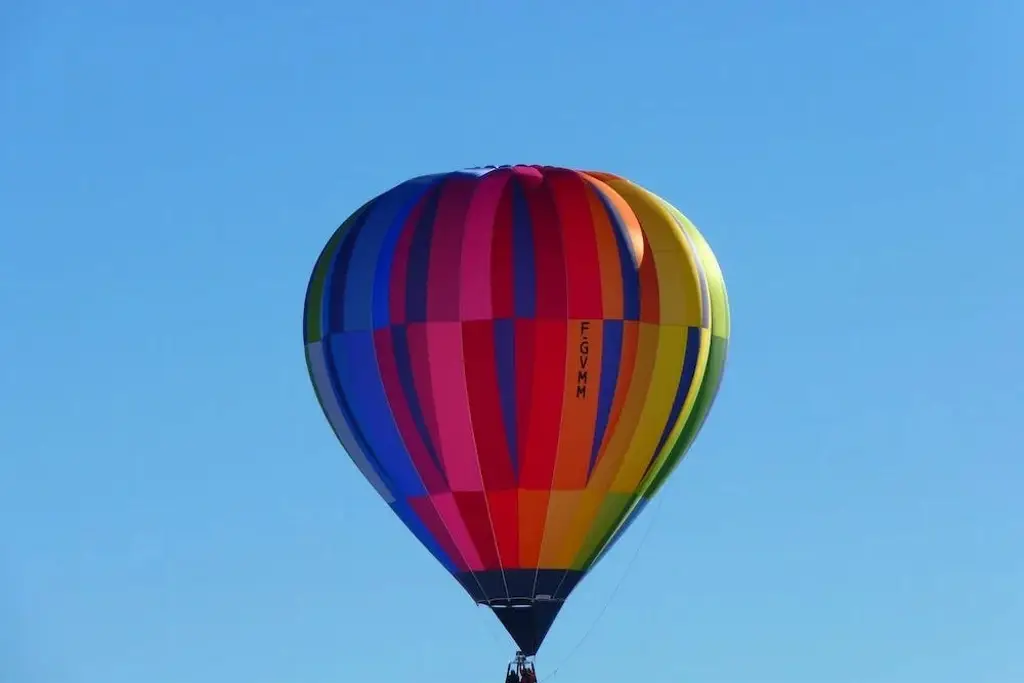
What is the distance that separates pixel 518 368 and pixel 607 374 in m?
1.66

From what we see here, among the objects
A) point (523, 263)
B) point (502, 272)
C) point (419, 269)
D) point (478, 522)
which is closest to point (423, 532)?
point (478, 522)

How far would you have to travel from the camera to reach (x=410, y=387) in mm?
97375

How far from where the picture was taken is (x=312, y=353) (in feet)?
326

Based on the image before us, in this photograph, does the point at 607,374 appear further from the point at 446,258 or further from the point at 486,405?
the point at 446,258

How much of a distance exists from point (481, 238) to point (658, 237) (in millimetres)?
3390

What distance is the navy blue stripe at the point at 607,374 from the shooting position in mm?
97188

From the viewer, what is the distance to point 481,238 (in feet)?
320

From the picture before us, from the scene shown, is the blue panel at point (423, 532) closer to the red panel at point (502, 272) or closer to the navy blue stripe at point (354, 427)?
the navy blue stripe at point (354, 427)

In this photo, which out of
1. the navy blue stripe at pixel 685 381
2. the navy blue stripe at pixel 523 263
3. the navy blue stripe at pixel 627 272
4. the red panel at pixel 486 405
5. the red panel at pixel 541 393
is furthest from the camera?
the navy blue stripe at pixel 685 381

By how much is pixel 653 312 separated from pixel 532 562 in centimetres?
511

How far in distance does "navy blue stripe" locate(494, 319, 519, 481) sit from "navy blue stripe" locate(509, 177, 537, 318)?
389mm

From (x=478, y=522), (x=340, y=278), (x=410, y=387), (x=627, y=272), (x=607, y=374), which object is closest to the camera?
(x=607, y=374)

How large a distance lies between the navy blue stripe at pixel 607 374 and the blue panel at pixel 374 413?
337cm

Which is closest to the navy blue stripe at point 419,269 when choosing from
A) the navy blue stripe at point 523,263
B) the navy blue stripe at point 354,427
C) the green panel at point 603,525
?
the navy blue stripe at point 523,263
